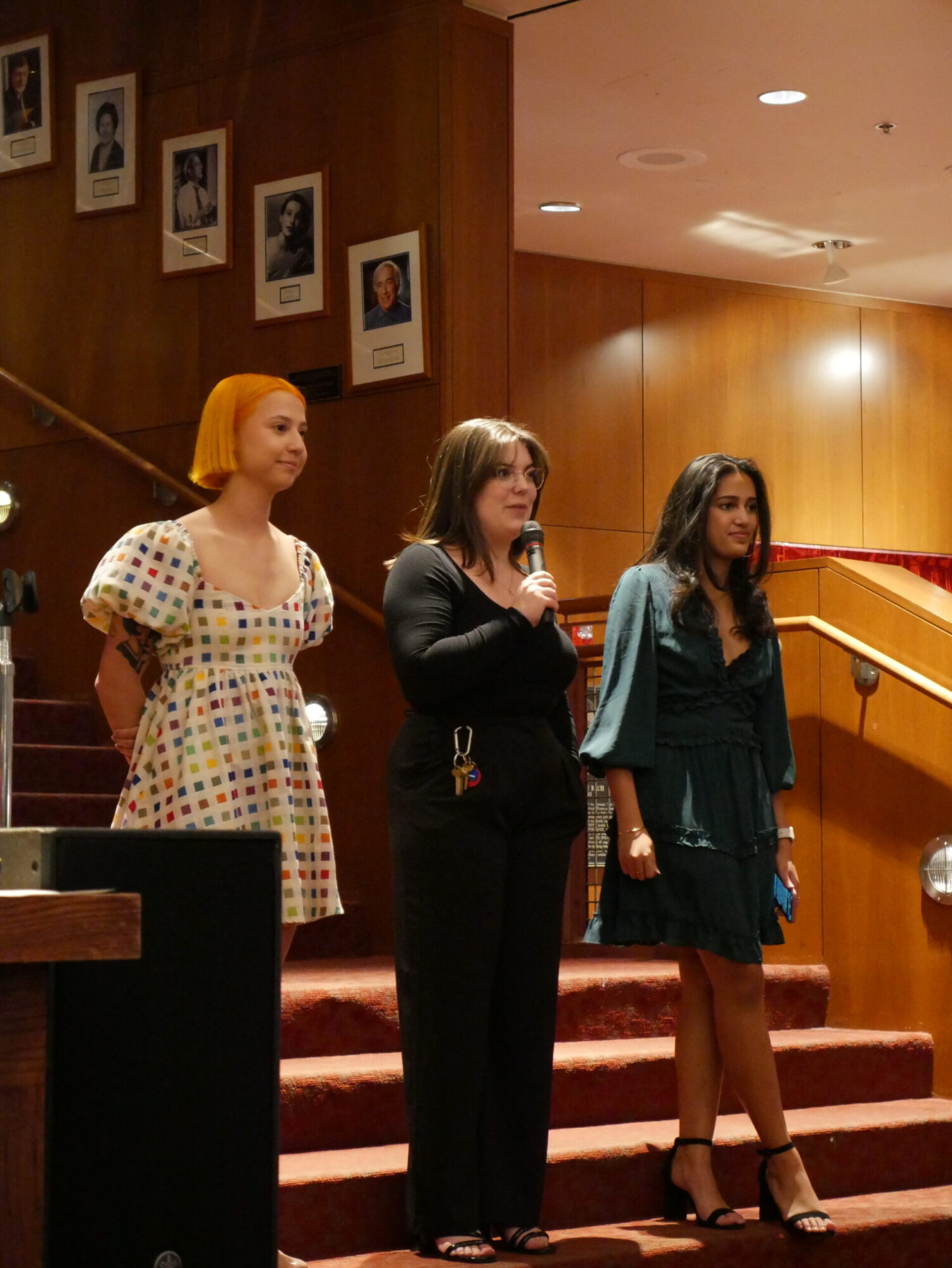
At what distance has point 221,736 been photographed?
2650 millimetres

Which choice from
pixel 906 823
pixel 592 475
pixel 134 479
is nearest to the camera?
pixel 906 823

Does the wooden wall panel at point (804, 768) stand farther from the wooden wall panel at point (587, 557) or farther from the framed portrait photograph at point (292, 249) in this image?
the wooden wall panel at point (587, 557)

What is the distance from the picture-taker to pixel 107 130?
224 inches

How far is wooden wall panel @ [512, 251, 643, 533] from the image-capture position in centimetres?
764

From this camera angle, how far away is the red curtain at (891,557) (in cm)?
812

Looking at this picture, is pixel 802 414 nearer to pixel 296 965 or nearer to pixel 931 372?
pixel 931 372

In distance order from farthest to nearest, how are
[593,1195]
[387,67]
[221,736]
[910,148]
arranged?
[910,148] < [387,67] < [593,1195] < [221,736]

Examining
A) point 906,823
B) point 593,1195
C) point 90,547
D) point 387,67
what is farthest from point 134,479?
point 593,1195

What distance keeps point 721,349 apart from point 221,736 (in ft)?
19.2

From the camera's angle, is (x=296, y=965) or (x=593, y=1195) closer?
(x=593, y=1195)

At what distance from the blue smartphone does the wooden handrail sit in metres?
1.23

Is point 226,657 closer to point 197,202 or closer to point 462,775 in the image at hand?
point 462,775

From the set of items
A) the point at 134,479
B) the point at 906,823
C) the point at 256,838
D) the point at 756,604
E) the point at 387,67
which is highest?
the point at 387,67

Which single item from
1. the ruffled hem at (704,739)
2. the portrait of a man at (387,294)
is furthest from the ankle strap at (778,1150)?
the portrait of a man at (387,294)
